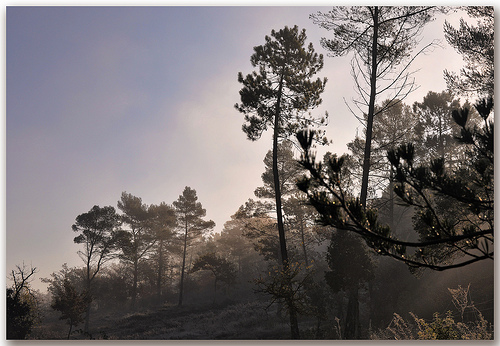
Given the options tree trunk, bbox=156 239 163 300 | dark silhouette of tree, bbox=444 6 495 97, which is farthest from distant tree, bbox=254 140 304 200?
tree trunk, bbox=156 239 163 300

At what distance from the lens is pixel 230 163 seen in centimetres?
1070

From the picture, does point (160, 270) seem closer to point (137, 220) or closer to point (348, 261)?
point (137, 220)

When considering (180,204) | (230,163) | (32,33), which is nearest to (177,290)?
(180,204)

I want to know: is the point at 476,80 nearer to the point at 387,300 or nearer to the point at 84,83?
the point at 387,300

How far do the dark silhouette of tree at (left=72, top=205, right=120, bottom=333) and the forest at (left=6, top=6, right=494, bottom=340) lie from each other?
0.06 m

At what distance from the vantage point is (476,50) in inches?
384

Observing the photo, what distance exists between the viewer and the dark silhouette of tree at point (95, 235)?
20.9m

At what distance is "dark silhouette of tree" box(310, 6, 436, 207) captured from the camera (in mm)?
9477

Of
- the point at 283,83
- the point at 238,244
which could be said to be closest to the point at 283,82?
the point at 283,83

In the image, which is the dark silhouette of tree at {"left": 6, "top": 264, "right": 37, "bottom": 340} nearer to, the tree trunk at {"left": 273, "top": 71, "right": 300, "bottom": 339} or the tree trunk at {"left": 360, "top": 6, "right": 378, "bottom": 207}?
the tree trunk at {"left": 273, "top": 71, "right": 300, "bottom": 339}

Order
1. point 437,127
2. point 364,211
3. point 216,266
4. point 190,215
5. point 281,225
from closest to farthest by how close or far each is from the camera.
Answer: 1. point 364,211
2. point 281,225
3. point 437,127
4. point 216,266
5. point 190,215

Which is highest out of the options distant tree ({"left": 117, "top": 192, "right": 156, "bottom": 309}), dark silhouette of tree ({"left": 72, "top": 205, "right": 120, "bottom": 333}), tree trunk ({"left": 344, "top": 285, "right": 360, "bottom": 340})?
distant tree ({"left": 117, "top": 192, "right": 156, "bottom": 309})

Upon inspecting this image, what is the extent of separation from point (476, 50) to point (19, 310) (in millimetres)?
13588

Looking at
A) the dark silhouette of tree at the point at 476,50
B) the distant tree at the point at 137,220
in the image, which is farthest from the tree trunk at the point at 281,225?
the distant tree at the point at 137,220
